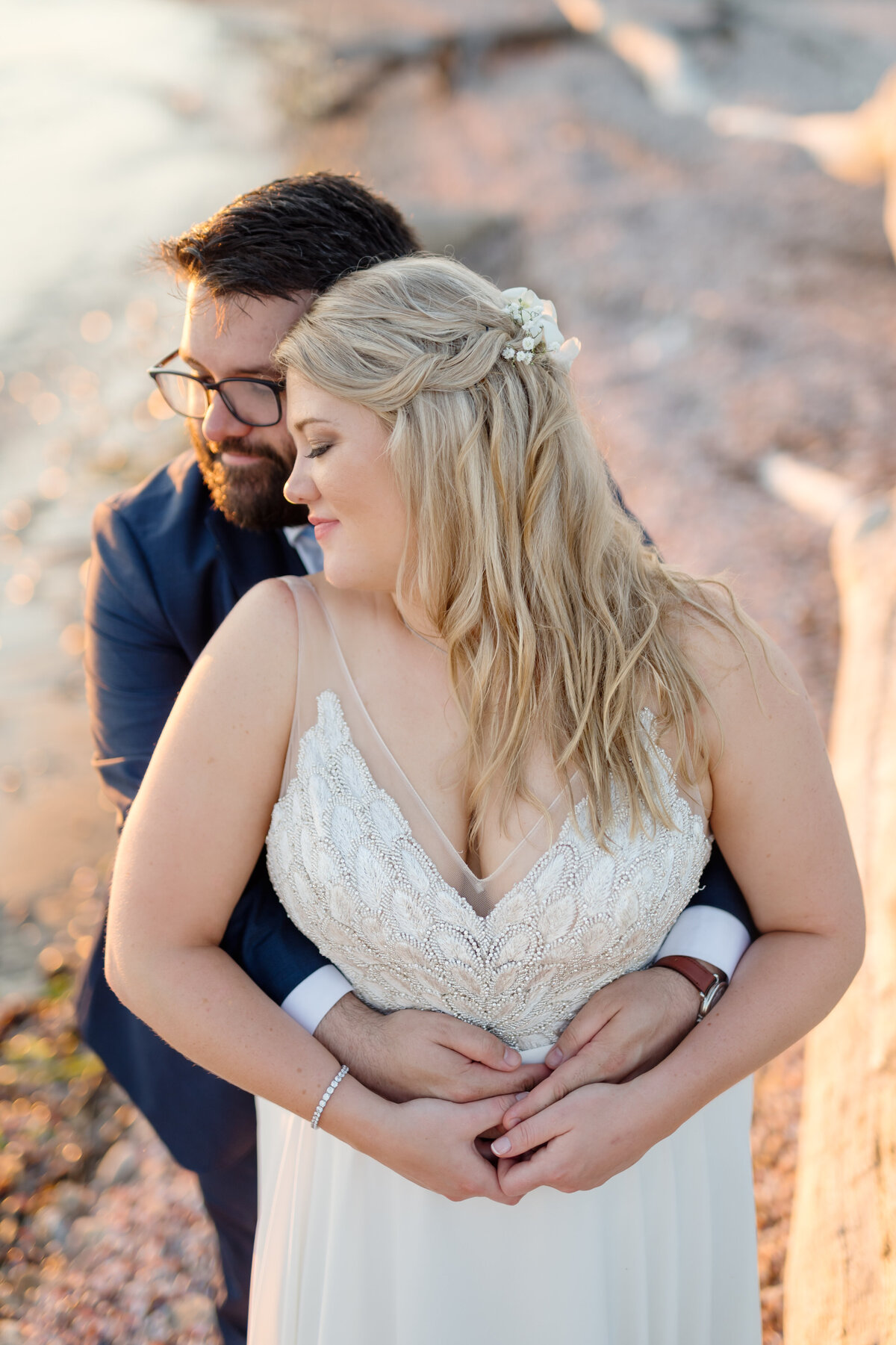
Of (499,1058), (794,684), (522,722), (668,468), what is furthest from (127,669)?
(668,468)

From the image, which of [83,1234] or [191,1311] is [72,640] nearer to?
[83,1234]

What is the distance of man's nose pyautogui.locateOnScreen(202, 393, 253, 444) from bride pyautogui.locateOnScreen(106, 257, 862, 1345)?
1.34 ft

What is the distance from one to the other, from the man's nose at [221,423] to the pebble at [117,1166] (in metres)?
2.40

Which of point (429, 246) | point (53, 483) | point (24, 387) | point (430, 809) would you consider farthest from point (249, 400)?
point (429, 246)

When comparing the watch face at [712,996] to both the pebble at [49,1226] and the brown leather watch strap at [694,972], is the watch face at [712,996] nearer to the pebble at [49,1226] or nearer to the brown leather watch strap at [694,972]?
the brown leather watch strap at [694,972]

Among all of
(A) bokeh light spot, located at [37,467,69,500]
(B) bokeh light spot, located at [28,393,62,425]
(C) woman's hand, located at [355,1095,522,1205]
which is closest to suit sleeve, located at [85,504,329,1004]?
(C) woman's hand, located at [355,1095,522,1205]

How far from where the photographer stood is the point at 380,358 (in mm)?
1604

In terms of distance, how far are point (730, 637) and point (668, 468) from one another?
591 cm

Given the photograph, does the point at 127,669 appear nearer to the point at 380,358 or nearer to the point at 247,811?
the point at 247,811

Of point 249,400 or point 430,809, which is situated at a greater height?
point 249,400

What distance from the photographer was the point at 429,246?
9.89m

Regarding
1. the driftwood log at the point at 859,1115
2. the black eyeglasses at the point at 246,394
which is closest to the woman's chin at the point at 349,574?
the black eyeglasses at the point at 246,394

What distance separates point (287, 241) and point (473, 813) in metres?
1.16

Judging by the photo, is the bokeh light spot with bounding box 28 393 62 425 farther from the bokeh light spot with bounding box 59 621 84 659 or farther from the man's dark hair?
the man's dark hair
